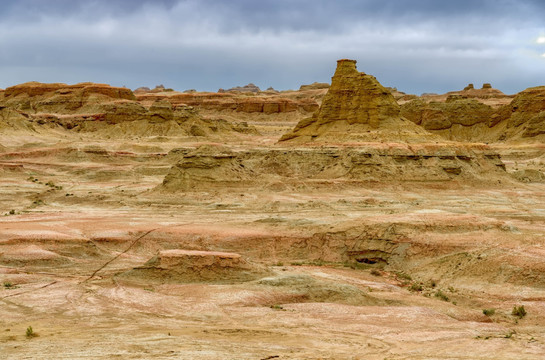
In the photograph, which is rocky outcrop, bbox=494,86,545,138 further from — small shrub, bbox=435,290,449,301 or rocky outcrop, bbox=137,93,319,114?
small shrub, bbox=435,290,449,301

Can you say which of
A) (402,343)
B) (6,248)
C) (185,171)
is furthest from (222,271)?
(185,171)

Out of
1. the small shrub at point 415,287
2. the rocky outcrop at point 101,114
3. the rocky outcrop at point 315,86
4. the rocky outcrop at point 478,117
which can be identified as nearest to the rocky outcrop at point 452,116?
the rocky outcrop at point 478,117

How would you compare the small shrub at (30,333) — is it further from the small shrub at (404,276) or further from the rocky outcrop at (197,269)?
the small shrub at (404,276)

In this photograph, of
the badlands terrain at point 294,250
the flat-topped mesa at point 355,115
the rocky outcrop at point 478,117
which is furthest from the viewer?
the rocky outcrop at point 478,117

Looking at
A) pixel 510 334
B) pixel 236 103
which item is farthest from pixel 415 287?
pixel 236 103

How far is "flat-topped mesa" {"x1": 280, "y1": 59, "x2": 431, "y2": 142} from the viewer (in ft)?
161

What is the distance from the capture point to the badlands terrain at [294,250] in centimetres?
1349

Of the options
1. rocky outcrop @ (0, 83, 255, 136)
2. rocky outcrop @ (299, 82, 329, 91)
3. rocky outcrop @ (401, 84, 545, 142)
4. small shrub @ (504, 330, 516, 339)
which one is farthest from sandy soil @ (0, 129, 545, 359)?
rocky outcrop @ (299, 82, 329, 91)

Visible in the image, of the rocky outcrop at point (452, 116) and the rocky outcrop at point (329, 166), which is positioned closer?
the rocky outcrop at point (329, 166)

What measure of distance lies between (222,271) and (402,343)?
286 inches

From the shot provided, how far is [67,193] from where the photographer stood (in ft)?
135

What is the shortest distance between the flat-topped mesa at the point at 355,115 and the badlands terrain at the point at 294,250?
173 mm

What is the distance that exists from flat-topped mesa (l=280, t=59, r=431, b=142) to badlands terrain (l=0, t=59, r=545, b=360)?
0.57 ft

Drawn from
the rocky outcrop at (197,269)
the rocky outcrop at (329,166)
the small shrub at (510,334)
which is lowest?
the small shrub at (510,334)
